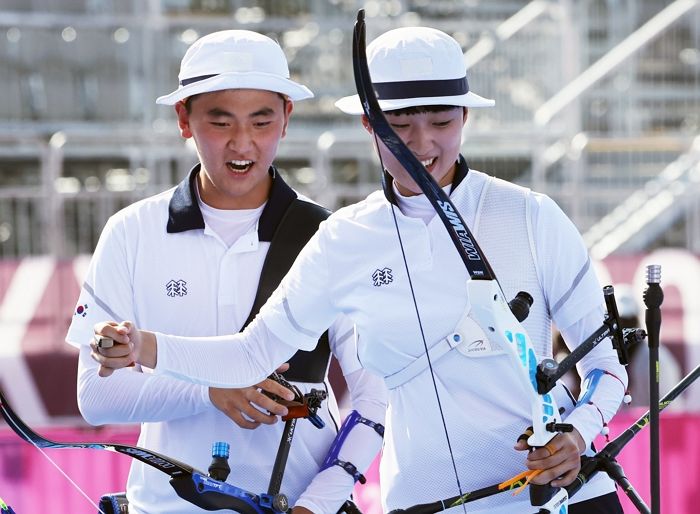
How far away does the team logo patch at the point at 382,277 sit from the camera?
3252 mm

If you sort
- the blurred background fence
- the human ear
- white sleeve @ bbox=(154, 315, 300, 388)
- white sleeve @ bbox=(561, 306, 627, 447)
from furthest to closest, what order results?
the blurred background fence, the human ear, white sleeve @ bbox=(154, 315, 300, 388), white sleeve @ bbox=(561, 306, 627, 447)

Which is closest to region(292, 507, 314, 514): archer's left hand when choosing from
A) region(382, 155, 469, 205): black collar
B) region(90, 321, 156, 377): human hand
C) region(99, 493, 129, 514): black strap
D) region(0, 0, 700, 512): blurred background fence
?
region(99, 493, 129, 514): black strap

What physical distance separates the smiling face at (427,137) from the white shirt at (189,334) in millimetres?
619

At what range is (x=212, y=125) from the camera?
141 inches

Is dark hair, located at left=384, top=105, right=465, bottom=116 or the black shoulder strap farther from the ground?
dark hair, located at left=384, top=105, right=465, bottom=116

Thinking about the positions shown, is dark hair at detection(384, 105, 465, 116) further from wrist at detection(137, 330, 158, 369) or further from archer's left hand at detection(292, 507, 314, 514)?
archer's left hand at detection(292, 507, 314, 514)

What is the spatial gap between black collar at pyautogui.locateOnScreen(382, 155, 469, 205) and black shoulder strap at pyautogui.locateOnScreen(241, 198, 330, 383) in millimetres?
437

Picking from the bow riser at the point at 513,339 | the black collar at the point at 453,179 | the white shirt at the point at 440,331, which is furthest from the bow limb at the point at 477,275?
the black collar at the point at 453,179

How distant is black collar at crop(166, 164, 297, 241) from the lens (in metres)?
3.66

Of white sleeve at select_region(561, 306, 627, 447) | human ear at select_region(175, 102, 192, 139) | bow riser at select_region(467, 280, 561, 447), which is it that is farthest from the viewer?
human ear at select_region(175, 102, 192, 139)

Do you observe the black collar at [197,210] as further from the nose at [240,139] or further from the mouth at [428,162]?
the mouth at [428,162]

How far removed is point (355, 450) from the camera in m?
3.55

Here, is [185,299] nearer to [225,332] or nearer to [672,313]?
[225,332]

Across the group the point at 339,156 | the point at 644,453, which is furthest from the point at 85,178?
the point at 644,453
